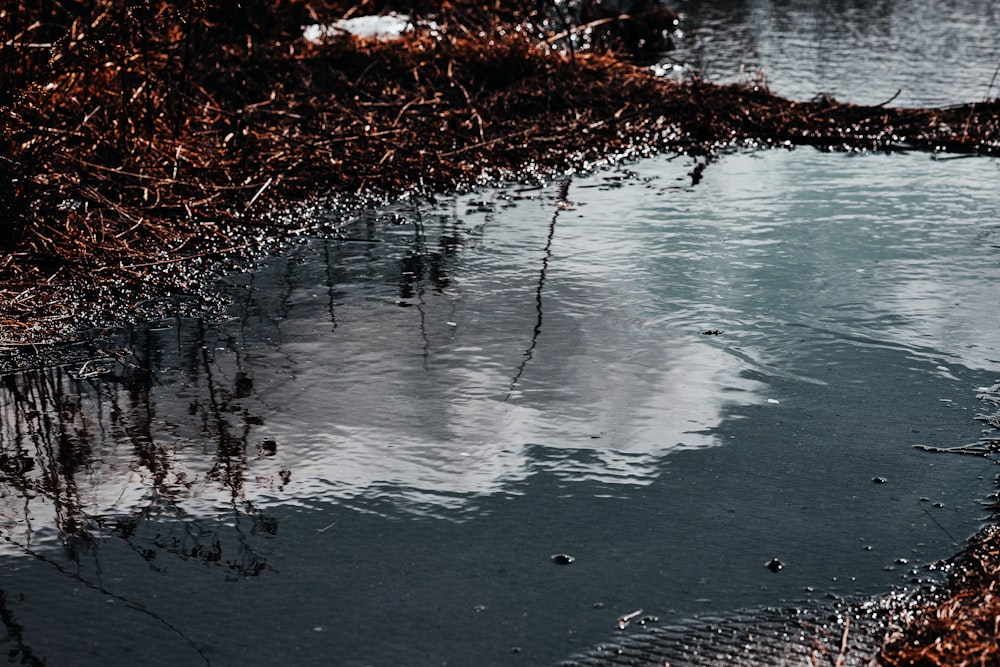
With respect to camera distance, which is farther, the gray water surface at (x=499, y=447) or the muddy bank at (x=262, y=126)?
the muddy bank at (x=262, y=126)

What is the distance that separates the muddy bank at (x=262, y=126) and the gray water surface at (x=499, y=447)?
1.70 feet

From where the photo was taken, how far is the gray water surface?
245 centimetres

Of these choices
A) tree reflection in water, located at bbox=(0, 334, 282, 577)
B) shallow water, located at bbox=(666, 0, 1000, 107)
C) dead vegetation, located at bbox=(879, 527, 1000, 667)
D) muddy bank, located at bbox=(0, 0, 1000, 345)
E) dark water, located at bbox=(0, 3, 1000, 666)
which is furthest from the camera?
shallow water, located at bbox=(666, 0, 1000, 107)

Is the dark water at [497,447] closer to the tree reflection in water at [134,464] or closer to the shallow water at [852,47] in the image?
the tree reflection in water at [134,464]

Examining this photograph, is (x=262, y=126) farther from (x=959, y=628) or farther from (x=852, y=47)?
(x=852, y=47)

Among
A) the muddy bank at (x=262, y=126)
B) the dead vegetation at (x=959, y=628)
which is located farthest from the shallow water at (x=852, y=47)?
the dead vegetation at (x=959, y=628)

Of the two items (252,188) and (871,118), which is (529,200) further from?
(871,118)

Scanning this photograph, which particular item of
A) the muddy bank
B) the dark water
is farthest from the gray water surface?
Answer: the muddy bank

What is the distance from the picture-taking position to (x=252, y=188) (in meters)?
5.33

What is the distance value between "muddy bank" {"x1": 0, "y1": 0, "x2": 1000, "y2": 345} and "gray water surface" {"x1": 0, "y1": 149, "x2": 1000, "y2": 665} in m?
0.52

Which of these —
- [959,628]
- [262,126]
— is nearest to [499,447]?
[959,628]

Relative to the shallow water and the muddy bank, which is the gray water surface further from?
the shallow water

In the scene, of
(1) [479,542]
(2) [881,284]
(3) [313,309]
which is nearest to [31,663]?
(1) [479,542]

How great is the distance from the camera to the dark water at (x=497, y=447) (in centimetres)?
245
